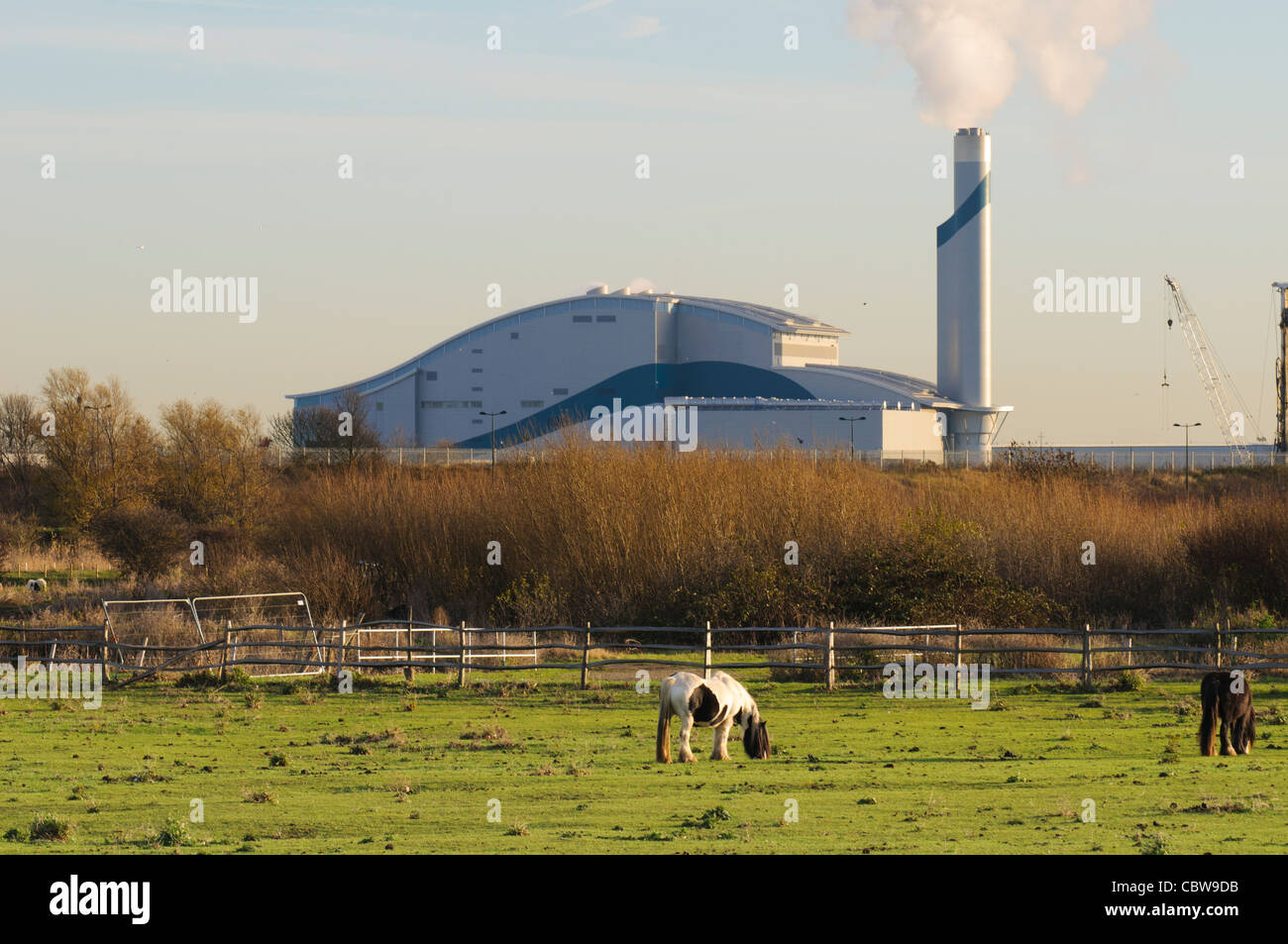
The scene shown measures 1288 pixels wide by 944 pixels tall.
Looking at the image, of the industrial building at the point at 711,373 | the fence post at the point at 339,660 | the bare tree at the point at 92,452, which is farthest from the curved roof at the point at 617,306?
the fence post at the point at 339,660

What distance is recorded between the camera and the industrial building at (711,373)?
8925cm

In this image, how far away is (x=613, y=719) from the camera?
2291cm

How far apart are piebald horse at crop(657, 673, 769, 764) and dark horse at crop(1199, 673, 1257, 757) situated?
17.4 feet

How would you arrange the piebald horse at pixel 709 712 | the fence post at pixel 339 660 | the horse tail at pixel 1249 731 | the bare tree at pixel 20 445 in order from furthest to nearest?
the bare tree at pixel 20 445 < the fence post at pixel 339 660 < the horse tail at pixel 1249 731 < the piebald horse at pixel 709 712

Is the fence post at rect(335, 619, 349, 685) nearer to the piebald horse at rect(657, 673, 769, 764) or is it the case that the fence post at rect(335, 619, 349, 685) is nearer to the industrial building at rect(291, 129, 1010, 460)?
the piebald horse at rect(657, 673, 769, 764)

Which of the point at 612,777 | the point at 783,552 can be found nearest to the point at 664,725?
the point at 612,777

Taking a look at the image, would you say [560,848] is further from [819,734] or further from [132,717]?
[132,717]

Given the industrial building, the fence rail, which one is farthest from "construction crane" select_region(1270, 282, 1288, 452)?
the fence rail

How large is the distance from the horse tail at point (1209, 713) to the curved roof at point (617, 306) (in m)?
83.4

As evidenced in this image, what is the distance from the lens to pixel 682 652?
35344 millimetres

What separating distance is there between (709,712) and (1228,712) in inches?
246

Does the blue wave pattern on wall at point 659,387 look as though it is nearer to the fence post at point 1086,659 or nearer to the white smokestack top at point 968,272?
the white smokestack top at point 968,272
